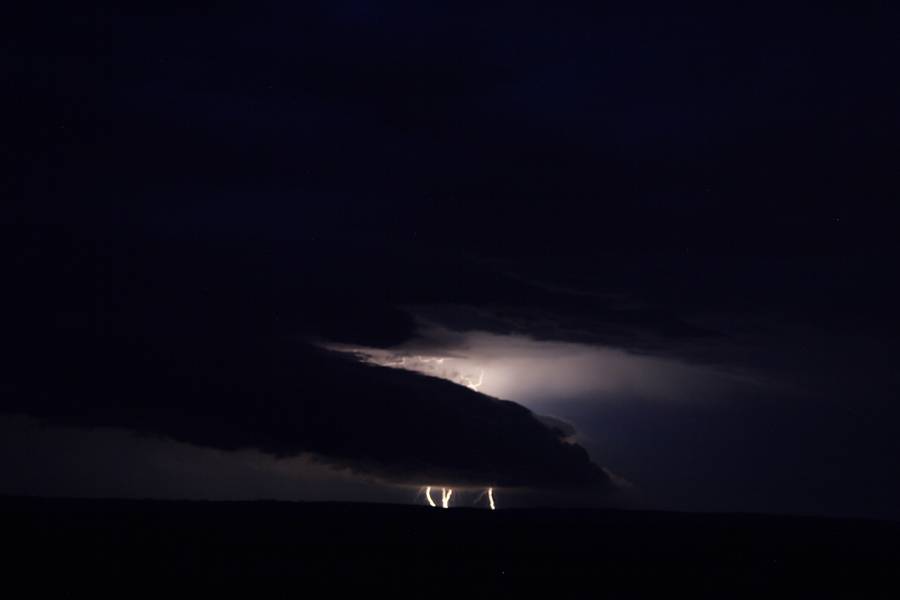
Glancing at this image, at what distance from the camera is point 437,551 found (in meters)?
27.8

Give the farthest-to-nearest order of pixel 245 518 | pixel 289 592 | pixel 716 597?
pixel 245 518 < pixel 716 597 < pixel 289 592

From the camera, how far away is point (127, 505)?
37.6 m

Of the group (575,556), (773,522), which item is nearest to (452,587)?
(575,556)

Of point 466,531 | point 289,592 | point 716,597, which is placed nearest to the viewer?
point 289,592

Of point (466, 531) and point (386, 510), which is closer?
point (466, 531)

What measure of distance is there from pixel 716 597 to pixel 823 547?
11525 millimetres

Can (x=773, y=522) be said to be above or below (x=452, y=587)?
above

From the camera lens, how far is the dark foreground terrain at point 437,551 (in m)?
23.7

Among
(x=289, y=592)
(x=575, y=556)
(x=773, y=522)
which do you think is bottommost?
(x=289, y=592)

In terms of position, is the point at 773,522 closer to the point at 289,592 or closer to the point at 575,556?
the point at 575,556

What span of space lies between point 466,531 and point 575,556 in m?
5.60

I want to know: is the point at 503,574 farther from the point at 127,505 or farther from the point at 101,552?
the point at 127,505

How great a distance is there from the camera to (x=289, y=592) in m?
21.9

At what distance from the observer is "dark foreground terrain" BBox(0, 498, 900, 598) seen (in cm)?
2367
